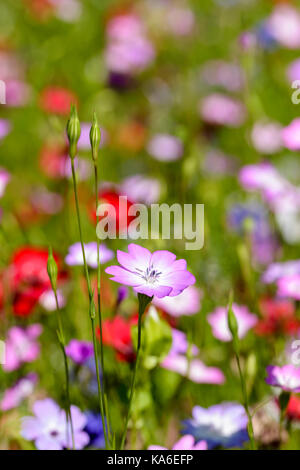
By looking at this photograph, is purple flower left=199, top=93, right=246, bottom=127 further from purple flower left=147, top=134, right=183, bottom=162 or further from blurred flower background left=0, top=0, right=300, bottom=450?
purple flower left=147, top=134, right=183, bottom=162

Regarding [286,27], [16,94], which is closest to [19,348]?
[16,94]

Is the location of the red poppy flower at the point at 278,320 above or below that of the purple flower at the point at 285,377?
above

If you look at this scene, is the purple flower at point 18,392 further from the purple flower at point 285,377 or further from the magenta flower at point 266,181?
the magenta flower at point 266,181

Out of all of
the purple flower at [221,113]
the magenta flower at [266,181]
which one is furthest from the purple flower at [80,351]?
the purple flower at [221,113]

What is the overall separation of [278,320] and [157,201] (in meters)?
0.47

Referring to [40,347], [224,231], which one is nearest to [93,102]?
[224,231]

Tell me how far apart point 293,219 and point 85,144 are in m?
0.48

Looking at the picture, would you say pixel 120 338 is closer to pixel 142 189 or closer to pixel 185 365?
pixel 185 365

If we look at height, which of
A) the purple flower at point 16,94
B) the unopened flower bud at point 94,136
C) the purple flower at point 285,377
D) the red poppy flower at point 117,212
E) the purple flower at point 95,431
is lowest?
the purple flower at point 95,431

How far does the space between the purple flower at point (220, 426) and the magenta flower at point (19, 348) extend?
256 mm

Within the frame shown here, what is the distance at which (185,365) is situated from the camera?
0.91m

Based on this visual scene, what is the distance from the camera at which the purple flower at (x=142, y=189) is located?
138 cm

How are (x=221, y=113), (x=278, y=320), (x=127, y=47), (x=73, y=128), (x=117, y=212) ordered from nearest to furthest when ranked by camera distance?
1. (x=73, y=128)
2. (x=278, y=320)
3. (x=117, y=212)
4. (x=221, y=113)
5. (x=127, y=47)
